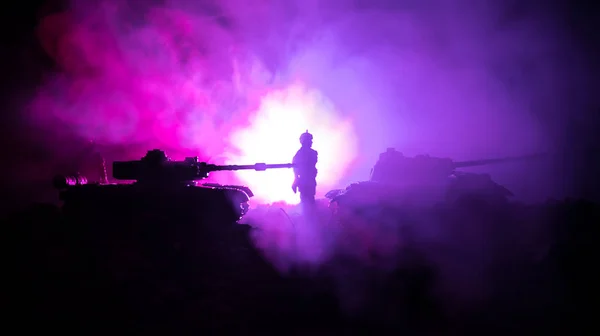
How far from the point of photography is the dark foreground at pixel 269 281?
4.70m

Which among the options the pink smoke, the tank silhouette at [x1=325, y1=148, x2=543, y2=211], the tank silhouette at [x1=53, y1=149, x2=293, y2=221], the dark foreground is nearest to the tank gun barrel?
the tank silhouette at [x1=53, y1=149, x2=293, y2=221]

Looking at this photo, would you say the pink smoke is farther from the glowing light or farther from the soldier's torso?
the soldier's torso

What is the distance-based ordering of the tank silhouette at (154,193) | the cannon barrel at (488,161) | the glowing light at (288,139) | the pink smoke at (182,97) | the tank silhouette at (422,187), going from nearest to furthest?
the tank silhouette at (154,193), the tank silhouette at (422,187), the cannon barrel at (488,161), the pink smoke at (182,97), the glowing light at (288,139)

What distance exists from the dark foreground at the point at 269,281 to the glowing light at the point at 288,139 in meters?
5.97

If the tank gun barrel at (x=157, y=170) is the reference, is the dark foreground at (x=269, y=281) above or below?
below

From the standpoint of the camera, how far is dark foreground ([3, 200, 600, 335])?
15.4 ft

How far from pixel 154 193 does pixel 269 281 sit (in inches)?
96.3

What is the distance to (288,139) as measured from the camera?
14.0 meters

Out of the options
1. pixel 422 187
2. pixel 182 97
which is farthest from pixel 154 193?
pixel 182 97

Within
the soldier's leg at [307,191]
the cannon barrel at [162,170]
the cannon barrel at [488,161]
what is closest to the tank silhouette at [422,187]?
the cannon barrel at [488,161]

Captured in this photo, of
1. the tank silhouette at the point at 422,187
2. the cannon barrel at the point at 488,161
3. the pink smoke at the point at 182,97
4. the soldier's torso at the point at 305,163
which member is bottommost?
the tank silhouette at the point at 422,187

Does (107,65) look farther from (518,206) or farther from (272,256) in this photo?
(518,206)

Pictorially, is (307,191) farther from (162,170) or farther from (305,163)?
(162,170)

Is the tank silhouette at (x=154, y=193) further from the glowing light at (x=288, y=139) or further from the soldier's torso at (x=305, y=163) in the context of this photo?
the glowing light at (x=288, y=139)
